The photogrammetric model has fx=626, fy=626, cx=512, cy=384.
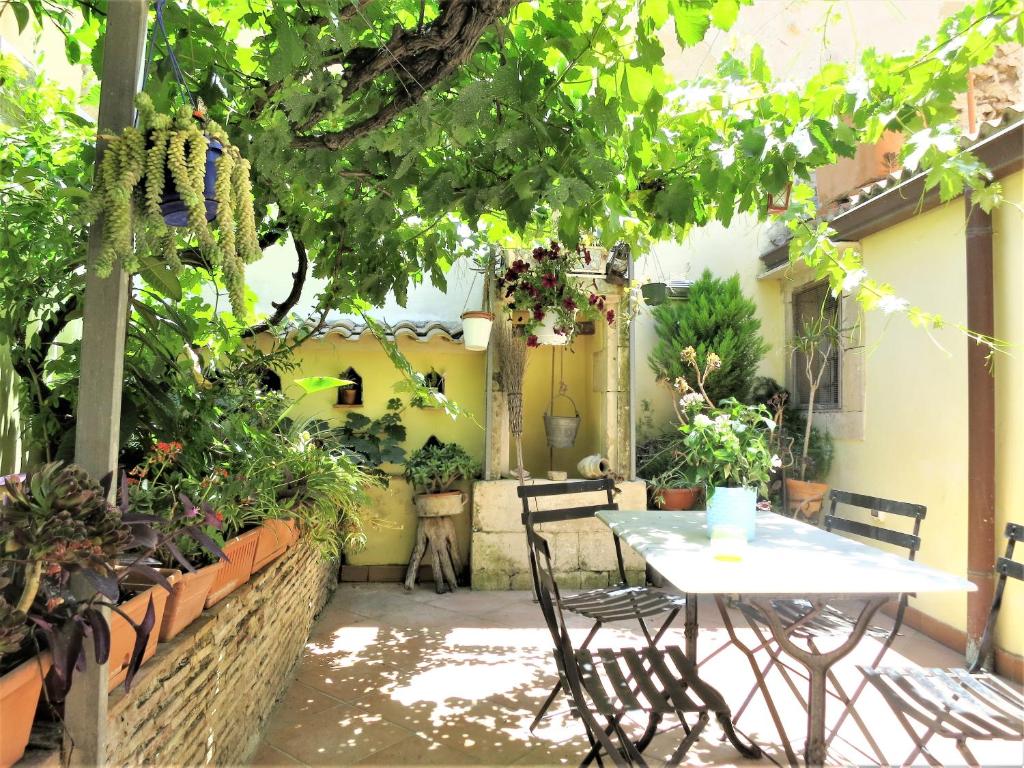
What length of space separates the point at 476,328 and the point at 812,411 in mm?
3098

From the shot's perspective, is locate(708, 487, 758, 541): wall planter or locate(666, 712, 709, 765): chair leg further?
locate(708, 487, 758, 541): wall planter

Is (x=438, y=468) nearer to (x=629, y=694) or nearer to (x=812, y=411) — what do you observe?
(x=812, y=411)

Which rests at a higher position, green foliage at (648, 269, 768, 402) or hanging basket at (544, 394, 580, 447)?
green foliage at (648, 269, 768, 402)

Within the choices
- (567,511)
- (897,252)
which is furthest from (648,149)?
(897,252)

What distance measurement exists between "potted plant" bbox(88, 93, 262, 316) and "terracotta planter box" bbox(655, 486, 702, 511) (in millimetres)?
4874

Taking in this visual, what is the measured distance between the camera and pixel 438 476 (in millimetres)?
5512

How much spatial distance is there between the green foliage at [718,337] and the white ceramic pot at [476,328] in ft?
6.38

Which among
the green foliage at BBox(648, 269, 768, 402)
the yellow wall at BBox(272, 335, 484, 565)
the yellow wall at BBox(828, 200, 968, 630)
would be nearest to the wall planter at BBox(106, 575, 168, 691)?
the yellow wall at BBox(272, 335, 484, 565)

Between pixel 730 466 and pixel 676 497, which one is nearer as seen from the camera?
pixel 730 466

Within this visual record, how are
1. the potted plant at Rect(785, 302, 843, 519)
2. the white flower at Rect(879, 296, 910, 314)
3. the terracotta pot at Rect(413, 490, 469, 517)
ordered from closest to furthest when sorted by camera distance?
the white flower at Rect(879, 296, 910, 314)
the potted plant at Rect(785, 302, 843, 519)
the terracotta pot at Rect(413, 490, 469, 517)

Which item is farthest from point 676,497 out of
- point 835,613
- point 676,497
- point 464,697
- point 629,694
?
point 629,694

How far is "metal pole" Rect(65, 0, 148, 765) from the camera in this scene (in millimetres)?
1312

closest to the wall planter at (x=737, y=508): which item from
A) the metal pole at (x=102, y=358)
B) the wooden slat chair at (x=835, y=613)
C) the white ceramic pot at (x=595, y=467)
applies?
the wooden slat chair at (x=835, y=613)

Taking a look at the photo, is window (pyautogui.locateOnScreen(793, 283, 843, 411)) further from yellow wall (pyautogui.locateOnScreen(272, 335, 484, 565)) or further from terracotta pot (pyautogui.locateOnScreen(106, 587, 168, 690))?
terracotta pot (pyautogui.locateOnScreen(106, 587, 168, 690))
